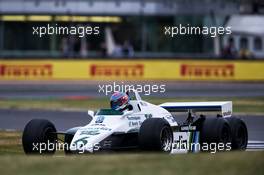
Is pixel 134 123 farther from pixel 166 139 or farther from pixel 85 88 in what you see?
pixel 85 88

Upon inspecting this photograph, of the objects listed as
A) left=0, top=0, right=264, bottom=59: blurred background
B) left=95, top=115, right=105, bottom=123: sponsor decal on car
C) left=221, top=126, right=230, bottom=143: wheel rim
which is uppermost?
left=0, top=0, right=264, bottom=59: blurred background

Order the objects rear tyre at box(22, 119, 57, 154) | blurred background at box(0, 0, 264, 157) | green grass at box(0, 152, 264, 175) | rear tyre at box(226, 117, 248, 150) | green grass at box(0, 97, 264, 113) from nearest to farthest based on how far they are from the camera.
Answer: green grass at box(0, 152, 264, 175), rear tyre at box(22, 119, 57, 154), rear tyre at box(226, 117, 248, 150), green grass at box(0, 97, 264, 113), blurred background at box(0, 0, 264, 157)

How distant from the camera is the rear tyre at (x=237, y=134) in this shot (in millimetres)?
14956

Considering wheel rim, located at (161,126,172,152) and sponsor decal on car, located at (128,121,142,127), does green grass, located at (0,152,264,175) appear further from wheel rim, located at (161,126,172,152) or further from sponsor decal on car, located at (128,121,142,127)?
sponsor decal on car, located at (128,121,142,127)

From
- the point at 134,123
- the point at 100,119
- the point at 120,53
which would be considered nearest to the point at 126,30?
the point at 120,53

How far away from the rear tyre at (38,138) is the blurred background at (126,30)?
17.5 meters

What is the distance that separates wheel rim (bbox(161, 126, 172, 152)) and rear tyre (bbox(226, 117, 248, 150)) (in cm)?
161

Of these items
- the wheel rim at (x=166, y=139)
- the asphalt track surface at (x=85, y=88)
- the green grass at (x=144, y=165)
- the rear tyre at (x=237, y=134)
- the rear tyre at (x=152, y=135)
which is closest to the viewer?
the green grass at (x=144, y=165)

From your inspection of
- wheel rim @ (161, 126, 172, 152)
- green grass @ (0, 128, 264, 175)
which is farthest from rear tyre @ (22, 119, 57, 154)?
green grass @ (0, 128, 264, 175)

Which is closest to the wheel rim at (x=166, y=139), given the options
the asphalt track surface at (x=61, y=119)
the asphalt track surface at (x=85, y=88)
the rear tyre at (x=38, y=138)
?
the rear tyre at (x=38, y=138)

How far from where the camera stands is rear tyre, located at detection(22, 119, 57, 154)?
1355 centimetres

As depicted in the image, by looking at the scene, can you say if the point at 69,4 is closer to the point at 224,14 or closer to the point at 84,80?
the point at 84,80

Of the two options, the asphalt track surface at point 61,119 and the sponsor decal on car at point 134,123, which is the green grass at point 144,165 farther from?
the asphalt track surface at point 61,119

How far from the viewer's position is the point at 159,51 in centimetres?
3619
